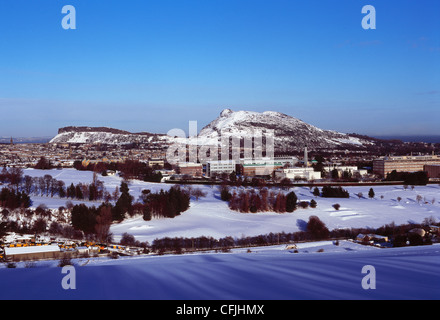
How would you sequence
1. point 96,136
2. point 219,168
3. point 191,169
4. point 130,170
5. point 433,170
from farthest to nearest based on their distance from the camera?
point 96,136 → point 433,170 → point 191,169 → point 219,168 → point 130,170

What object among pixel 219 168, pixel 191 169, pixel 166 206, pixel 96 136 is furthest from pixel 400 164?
pixel 96 136

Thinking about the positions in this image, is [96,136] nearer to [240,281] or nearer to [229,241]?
[229,241]

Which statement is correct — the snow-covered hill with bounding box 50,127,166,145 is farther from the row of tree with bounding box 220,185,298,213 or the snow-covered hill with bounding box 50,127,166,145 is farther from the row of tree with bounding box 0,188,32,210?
the row of tree with bounding box 220,185,298,213

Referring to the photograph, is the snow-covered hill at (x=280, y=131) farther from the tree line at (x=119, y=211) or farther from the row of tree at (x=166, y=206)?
the tree line at (x=119, y=211)

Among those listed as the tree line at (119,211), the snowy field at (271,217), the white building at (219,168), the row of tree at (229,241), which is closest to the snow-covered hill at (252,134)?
the white building at (219,168)

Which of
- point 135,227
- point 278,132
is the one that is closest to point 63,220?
point 135,227

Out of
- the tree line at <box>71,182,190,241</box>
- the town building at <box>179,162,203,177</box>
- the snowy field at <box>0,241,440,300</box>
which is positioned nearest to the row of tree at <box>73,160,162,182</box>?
the town building at <box>179,162,203,177</box>
